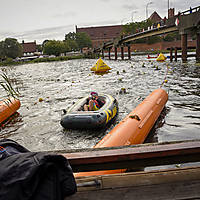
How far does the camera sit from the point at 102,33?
350 ft

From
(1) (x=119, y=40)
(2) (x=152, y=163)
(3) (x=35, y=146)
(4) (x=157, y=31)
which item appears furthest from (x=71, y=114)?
(1) (x=119, y=40)

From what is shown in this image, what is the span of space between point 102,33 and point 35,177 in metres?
110

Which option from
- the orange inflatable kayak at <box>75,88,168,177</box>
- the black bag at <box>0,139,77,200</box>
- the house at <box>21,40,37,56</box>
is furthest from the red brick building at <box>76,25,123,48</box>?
the black bag at <box>0,139,77,200</box>

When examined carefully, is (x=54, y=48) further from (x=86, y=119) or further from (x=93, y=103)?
(x=86, y=119)

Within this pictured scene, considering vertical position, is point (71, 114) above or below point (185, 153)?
below

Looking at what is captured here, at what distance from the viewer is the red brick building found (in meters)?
106

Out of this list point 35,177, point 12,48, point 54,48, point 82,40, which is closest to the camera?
point 35,177

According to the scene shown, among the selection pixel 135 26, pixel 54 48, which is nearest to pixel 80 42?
pixel 54 48

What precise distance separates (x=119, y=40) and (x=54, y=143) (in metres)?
32.5

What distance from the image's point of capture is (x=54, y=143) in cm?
679

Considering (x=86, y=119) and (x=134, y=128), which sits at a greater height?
(x=134, y=128)

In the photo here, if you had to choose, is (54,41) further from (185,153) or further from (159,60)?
(185,153)

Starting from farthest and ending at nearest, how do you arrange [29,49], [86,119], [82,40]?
[29,49], [82,40], [86,119]

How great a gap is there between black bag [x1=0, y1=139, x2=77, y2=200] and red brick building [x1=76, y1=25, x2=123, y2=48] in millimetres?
106956
